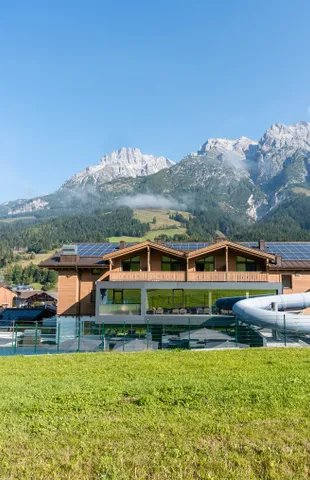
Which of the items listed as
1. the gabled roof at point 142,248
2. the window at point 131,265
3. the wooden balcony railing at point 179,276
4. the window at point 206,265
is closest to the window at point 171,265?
the window at point 206,265

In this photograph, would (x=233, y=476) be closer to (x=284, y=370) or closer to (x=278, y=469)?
(x=278, y=469)

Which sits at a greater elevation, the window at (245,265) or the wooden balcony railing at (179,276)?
the window at (245,265)

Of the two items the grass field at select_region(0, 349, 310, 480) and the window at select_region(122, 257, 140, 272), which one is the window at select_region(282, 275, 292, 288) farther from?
the grass field at select_region(0, 349, 310, 480)

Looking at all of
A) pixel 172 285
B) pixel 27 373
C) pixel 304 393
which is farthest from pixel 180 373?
pixel 172 285

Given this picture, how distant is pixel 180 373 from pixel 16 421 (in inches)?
249

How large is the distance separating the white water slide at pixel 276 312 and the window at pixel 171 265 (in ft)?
31.2

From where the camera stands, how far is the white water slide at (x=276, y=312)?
2440cm

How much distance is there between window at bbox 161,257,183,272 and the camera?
1499 inches

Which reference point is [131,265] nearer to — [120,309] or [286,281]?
[120,309]

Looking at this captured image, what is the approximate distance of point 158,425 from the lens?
24.4 ft

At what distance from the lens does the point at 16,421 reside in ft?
25.5

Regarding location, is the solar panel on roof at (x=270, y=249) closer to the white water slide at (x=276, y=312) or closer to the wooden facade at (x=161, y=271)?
the wooden facade at (x=161, y=271)

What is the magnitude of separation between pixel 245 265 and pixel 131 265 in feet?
36.6

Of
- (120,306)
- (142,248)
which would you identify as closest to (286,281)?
(142,248)
